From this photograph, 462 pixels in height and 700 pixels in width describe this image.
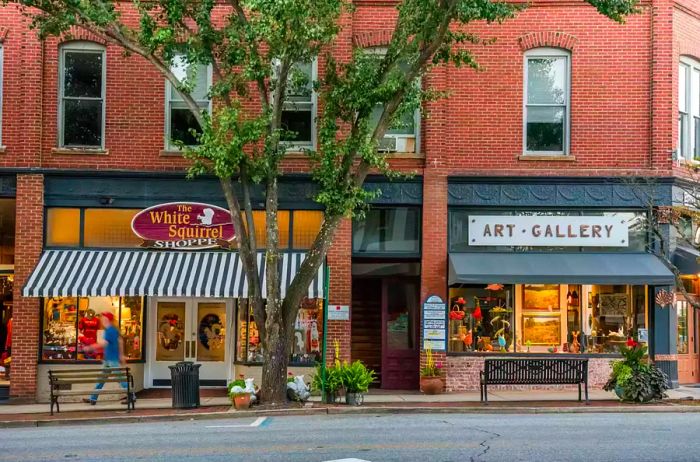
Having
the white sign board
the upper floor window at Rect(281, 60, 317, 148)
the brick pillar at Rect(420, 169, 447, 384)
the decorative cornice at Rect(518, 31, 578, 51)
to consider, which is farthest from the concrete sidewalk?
the decorative cornice at Rect(518, 31, 578, 51)

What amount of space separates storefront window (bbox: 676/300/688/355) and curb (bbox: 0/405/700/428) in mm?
4898

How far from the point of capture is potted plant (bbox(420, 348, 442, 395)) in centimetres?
1989

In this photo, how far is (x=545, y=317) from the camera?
68.3 feet

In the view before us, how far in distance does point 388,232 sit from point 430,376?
10.8 ft

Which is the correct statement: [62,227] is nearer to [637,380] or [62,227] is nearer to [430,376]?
[430,376]

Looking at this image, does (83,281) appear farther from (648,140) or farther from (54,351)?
(648,140)

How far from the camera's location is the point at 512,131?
68.5 ft

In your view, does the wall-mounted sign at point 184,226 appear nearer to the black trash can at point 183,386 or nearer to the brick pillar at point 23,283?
the brick pillar at point 23,283

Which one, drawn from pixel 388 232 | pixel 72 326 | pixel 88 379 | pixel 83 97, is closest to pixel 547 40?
pixel 388 232

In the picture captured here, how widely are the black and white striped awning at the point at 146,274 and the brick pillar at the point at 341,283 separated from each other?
645mm

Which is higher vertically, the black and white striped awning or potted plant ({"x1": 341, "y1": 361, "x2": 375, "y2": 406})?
the black and white striped awning

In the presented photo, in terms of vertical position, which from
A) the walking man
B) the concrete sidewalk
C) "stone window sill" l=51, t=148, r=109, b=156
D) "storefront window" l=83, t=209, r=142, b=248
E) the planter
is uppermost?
"stone window sill" l=51, t=148, r=109, b=156

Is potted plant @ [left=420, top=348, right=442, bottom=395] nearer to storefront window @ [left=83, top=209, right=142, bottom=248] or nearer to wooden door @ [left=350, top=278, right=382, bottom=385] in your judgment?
wooden door @ [left=350, top=278, right=382, bottom=385]

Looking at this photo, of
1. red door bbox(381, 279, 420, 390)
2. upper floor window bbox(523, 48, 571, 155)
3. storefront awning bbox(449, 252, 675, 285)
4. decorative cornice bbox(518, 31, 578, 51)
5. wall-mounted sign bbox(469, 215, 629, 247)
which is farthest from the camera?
red door bbox(381, 279, 420, 390)
